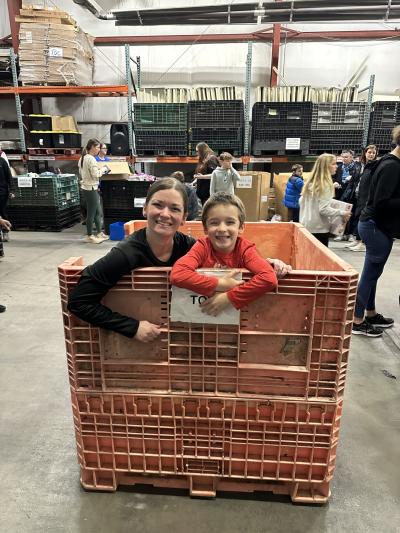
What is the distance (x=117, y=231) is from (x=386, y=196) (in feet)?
15.9

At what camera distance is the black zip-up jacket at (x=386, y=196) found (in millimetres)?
2661

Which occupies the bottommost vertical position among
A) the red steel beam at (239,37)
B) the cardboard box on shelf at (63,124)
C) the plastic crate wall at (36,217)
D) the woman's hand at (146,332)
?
the plastic crate wall at (36,217)

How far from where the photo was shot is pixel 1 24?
29.9ft

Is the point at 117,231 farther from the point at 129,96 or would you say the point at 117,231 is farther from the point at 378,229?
the point at 378,229

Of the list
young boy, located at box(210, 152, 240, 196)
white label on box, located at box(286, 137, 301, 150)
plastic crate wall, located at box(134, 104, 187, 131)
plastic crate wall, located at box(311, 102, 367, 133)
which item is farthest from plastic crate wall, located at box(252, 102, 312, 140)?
young boy, located at box(210, 152, 240, 196)

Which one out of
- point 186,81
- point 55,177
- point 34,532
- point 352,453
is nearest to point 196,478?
point 34,532

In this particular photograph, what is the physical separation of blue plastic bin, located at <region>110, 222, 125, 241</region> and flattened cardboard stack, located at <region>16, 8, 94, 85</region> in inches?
124

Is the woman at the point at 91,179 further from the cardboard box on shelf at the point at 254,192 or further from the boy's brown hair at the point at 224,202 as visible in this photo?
the boy's brown hair at the point at 224,202

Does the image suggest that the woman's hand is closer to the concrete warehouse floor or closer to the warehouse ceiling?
the concrete warehouse floor

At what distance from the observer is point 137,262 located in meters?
1.43

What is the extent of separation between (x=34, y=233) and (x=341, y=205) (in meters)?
5.91

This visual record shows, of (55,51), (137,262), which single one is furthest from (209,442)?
(55,51)

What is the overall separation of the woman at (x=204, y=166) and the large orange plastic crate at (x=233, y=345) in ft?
15.9

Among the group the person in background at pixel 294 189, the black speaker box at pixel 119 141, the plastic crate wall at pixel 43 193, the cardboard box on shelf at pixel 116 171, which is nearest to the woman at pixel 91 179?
the cardboard box on shelf at pixel 116 171
